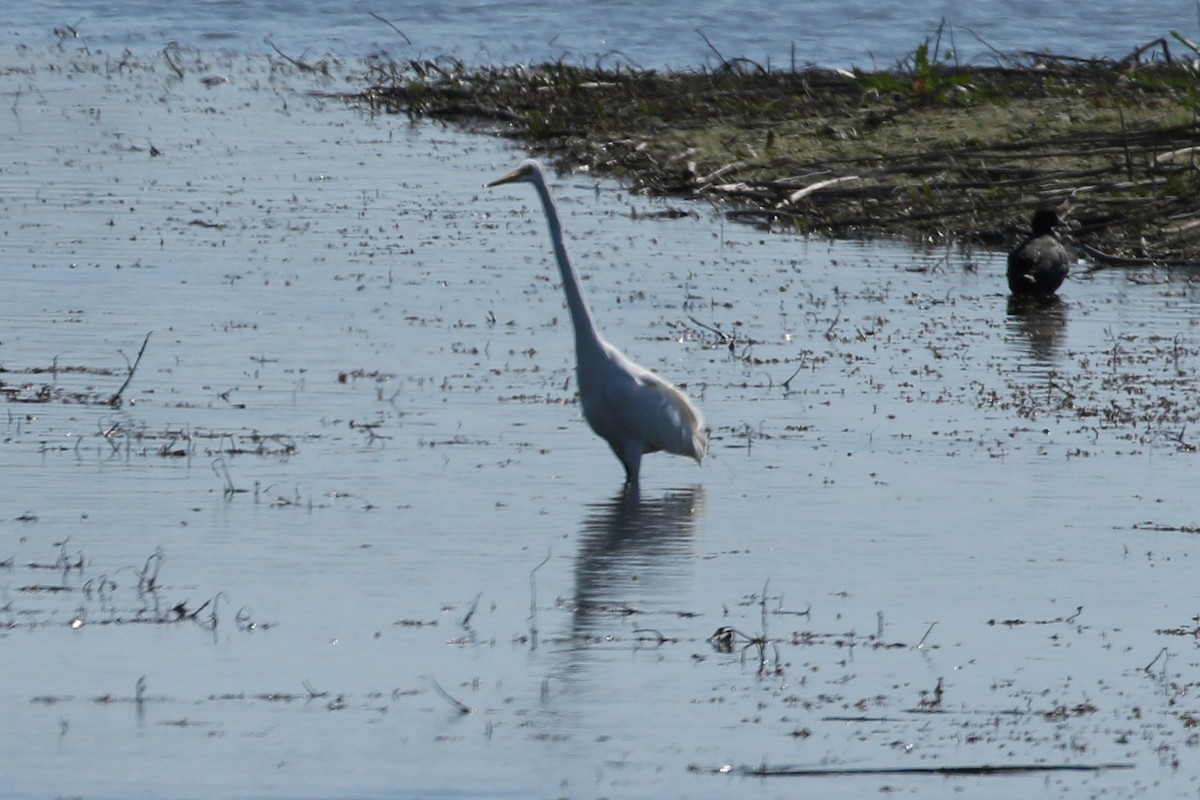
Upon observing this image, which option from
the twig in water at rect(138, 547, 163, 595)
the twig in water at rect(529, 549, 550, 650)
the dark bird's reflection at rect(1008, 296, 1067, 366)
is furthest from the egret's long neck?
the dark bird's reflection at rect(1008, 296, 1067, 366)

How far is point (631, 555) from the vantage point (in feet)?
30.5

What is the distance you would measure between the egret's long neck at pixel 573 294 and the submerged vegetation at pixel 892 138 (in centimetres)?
930

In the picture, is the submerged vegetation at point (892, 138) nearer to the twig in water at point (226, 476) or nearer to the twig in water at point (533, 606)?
the twig in water at point (226, 476)

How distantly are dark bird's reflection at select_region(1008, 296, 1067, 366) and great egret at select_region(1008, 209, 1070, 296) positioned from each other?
0.34 feet

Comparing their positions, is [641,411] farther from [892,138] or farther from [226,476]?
[892,138]

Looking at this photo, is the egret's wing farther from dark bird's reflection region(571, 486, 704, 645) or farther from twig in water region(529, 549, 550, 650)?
twig in water region(529, 549, 550, 650)

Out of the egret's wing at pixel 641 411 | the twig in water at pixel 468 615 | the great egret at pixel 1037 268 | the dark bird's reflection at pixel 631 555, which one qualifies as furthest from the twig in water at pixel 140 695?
the great egret at pixel 1037 268

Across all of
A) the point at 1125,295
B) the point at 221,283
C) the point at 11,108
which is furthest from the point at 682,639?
the point at 11,108

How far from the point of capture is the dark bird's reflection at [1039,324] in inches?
590

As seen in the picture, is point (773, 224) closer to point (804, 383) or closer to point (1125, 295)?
point (1125, 295)

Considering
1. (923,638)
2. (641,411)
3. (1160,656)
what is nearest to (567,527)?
(641,411)

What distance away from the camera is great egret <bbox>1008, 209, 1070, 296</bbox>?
17.3 m

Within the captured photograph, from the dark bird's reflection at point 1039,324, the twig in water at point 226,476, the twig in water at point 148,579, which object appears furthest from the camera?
the dark bird's reflection at point 1039,324

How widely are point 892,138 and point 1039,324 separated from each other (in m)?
8.93
